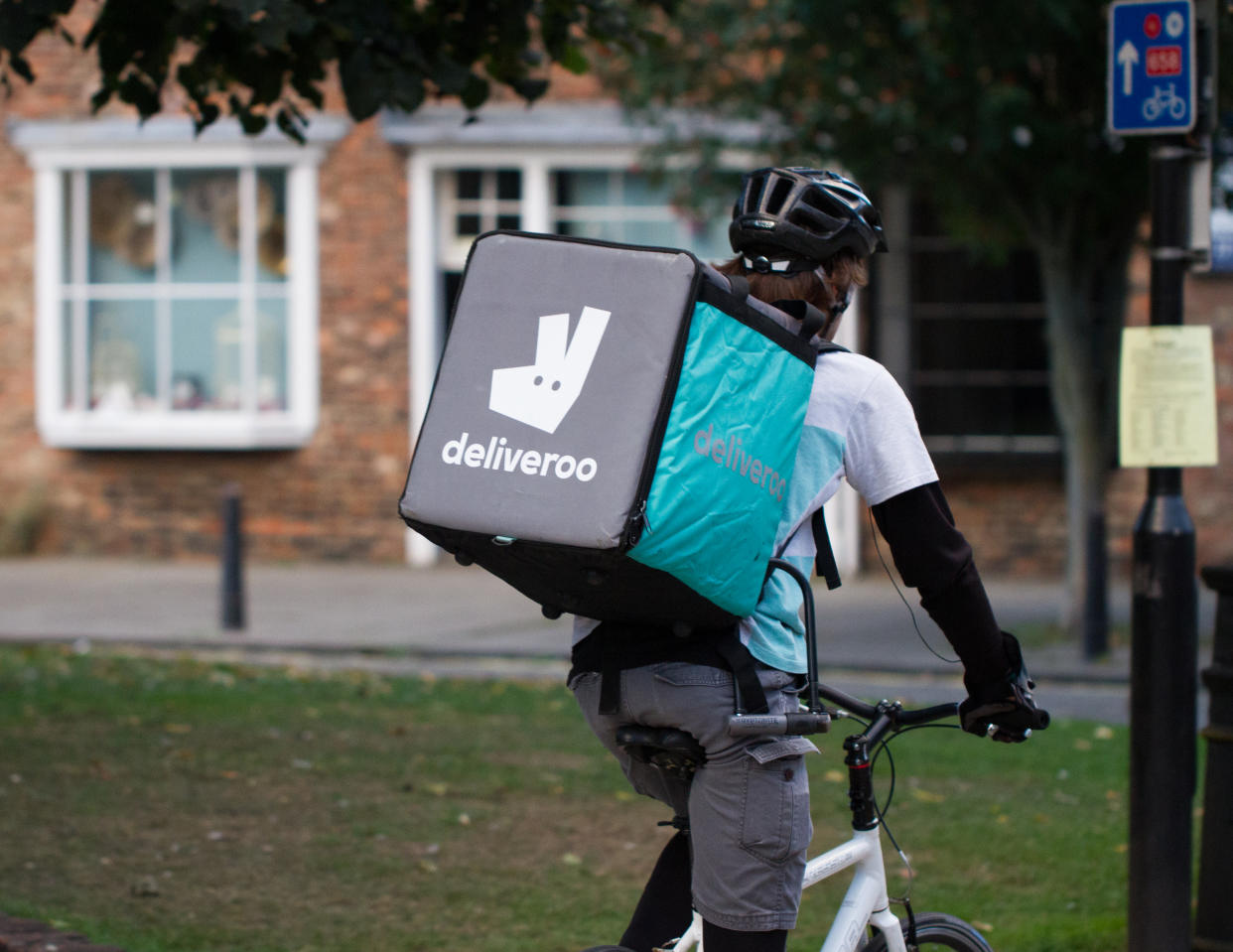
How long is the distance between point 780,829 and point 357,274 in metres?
13.3

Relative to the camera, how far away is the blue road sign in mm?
4281

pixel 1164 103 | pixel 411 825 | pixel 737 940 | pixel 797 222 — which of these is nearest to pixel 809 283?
pixel 797 222

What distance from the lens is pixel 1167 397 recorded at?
448 centimetres

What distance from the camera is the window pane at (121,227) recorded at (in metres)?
15.8

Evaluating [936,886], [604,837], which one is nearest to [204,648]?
[604,837]

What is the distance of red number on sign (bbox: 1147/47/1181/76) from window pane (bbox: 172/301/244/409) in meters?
12.3

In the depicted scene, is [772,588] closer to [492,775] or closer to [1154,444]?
[1154,444]

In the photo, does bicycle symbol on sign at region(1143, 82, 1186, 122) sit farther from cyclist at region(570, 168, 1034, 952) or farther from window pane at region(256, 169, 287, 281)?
window pane at region(256, 169, 287, 281)

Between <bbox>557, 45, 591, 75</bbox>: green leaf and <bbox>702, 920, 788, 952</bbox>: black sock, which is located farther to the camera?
<bbox>557, 45, 591, 75</bbox>: green leaf

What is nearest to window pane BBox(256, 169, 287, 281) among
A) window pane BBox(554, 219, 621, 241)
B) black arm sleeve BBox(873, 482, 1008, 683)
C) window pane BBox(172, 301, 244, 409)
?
window pane BBox(172, 301, 244, 409)

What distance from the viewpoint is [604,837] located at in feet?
18.3

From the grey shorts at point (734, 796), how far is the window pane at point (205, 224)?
45.0 feet

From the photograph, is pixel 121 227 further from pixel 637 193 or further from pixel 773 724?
pixel 773 724

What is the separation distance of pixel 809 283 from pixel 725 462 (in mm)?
414
